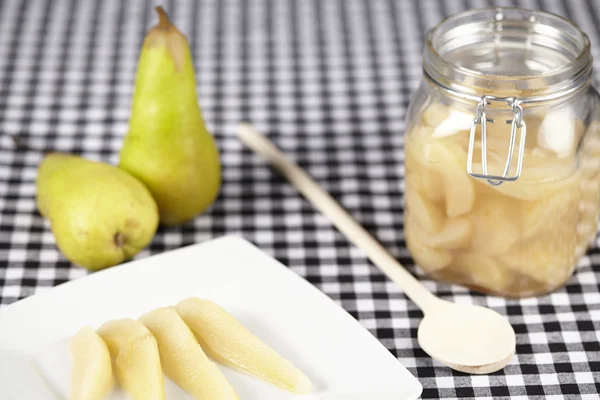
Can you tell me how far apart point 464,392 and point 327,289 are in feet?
0.73

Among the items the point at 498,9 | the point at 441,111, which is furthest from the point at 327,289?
the point at 498,9

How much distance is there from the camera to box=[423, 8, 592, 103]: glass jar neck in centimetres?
88

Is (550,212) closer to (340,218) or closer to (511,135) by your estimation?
(511,135)

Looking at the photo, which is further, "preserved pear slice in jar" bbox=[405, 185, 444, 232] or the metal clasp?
"preserved pear slice in jar" bbox=[405, 185, 444, 232]

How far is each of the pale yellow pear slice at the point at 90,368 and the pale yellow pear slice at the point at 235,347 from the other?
10 cm

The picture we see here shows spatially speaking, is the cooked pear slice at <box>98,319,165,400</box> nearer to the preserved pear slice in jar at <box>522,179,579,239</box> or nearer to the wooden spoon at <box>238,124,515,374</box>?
the wooden spoon at <box>238,124,515,374</box>

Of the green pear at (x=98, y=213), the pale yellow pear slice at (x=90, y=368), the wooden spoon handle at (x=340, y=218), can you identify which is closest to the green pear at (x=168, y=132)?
the green pear at (x=98, y=213)

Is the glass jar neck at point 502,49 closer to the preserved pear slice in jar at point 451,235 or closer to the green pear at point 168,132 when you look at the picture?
the preserved pear slice in jar at point 451,235

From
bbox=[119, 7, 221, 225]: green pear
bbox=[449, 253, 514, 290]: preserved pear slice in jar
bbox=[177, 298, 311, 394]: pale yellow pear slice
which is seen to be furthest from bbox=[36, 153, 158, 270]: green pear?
bbox=[449, 253, 514, 290]: preserved pear slice in jar

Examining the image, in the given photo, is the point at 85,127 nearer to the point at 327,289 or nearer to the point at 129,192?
the point at 129,192

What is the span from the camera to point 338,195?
3.96ft

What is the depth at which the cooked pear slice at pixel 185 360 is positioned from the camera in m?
0.82

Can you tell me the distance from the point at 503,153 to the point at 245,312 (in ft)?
1.06

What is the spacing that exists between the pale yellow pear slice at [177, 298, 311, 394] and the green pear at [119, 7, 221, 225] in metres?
0.20
